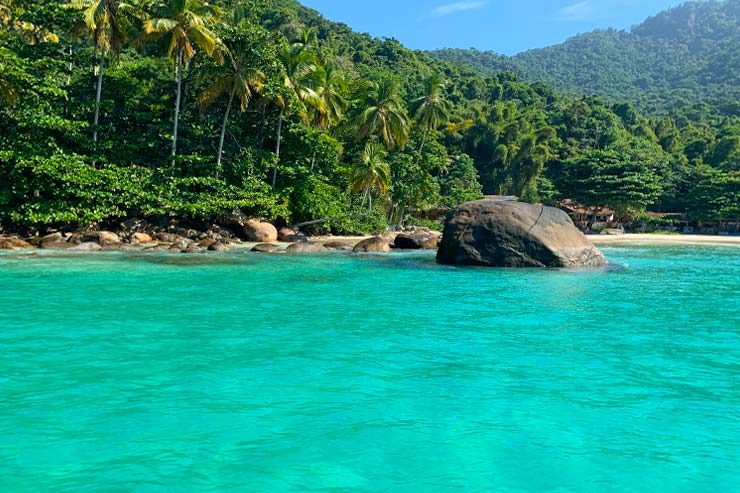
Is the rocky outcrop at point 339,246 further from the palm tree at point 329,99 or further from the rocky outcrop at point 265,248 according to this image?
the palm tree at point 329,99

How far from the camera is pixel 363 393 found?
6.71 metres

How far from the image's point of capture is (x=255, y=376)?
23.9 feet

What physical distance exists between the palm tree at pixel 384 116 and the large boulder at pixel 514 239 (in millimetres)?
21764

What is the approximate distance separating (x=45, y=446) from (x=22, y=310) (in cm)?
722

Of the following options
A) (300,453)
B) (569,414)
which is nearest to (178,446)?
(300,453)

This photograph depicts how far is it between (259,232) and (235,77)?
26.9 feet

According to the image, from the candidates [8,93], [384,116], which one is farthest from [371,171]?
[8,93]

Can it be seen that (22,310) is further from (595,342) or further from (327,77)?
(327,77)

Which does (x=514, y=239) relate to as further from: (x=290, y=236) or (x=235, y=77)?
(x=235, y=77)

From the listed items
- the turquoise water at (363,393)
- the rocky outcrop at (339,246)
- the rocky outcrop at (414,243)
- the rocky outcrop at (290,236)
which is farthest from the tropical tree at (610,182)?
the turquoise water at (363,393)

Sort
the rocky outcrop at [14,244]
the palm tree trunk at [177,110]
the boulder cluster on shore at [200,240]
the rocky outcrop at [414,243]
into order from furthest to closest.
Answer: the rocky outcrop at [414,243] < the palm tree trunk at [177,110] < the boulder cluster on shore at [200,240] < the rocky outcrop at [14,244]

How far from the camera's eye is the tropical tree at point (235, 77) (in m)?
30.6

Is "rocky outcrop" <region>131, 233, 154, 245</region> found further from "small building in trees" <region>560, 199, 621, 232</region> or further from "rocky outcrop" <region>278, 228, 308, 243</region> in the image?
"small building in trees" <region>560, 199, 621, 232</region>

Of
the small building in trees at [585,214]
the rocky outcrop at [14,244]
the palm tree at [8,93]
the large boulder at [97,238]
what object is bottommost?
the rocky outcrop at [14,244]
